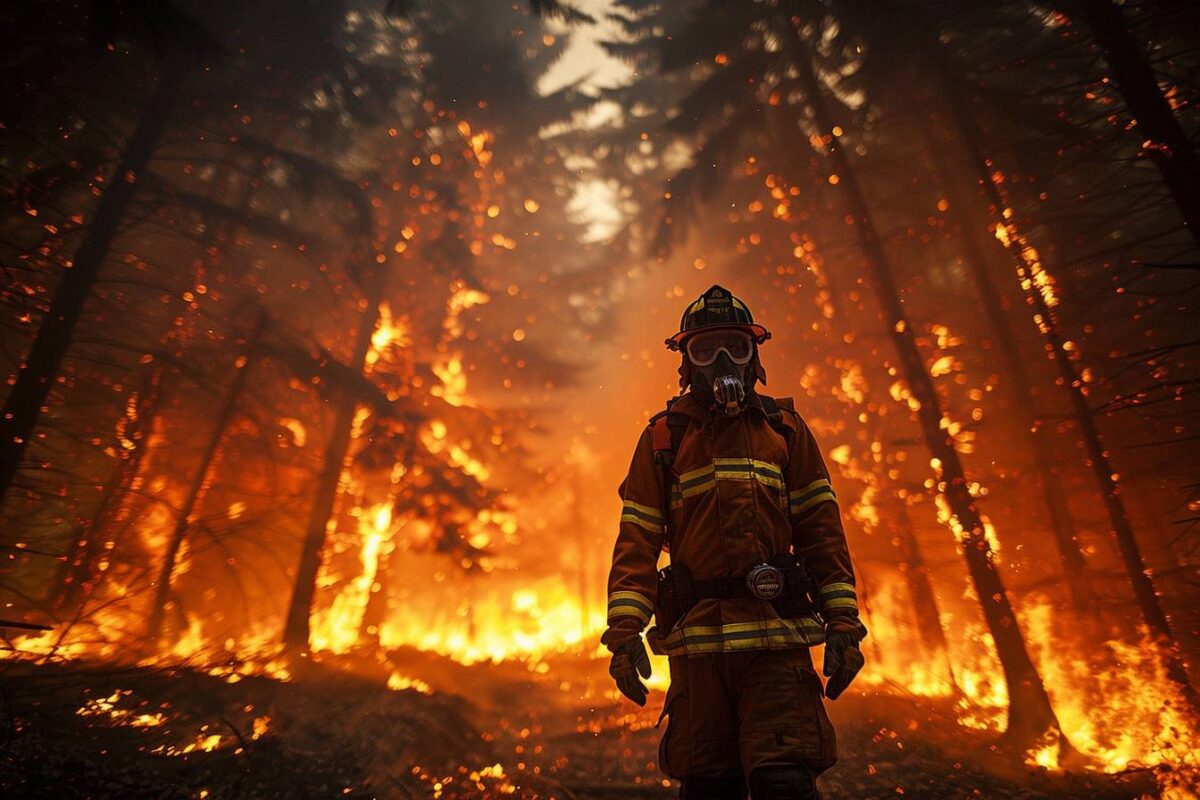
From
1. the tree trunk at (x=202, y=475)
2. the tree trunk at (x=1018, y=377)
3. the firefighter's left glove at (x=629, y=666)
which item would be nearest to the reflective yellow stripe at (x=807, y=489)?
the firefighter's left glove at (x=629, y=666)

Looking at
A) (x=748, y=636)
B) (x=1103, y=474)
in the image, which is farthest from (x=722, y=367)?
(x=1103, y=474)

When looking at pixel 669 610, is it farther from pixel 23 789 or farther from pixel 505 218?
pixel 505 218

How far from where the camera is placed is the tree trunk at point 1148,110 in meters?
5.41

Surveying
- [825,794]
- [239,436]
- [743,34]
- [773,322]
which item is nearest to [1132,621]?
[825,794]

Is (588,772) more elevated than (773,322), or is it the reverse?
(773,322)

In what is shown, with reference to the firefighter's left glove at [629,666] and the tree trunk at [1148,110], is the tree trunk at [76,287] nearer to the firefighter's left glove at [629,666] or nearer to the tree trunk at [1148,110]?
the firefighter's left glove at [629,666]

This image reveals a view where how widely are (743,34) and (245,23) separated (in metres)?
11.7

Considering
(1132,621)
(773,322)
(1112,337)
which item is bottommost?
(1132,621)

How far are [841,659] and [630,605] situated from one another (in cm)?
111

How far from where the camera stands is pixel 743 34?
11484 millimetres

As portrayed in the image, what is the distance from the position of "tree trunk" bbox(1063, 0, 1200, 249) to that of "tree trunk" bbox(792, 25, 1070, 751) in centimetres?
437

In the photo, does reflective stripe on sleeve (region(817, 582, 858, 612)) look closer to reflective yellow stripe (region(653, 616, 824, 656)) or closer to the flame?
reflective yellow stripe (region(653, 616, 824, 656))

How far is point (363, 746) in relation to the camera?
6.70 m

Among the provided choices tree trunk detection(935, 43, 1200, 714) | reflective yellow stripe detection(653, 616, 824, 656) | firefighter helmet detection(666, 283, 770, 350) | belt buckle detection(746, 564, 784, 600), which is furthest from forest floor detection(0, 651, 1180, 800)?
firefighter helmet detection(666, 283, 770, 350)
